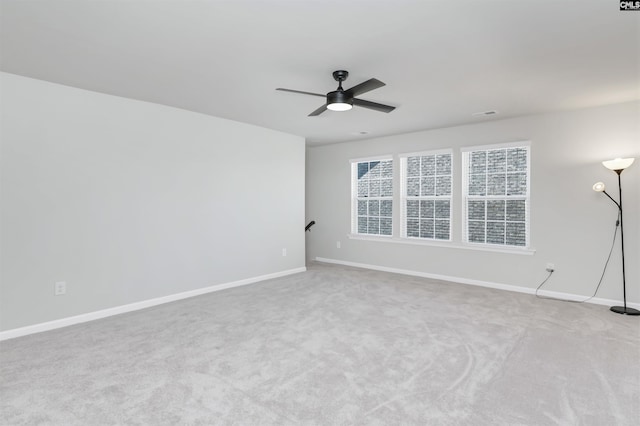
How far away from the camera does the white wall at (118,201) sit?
3.30m

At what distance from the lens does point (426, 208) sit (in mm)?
5969

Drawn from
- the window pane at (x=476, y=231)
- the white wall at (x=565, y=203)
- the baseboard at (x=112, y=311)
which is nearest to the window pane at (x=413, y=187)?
the white wall at (x=565, y=203)

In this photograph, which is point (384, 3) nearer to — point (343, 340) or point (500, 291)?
point (343, 340)

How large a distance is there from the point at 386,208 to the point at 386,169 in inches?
29.5

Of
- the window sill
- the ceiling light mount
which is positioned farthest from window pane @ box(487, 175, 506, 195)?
the ceiling light mount

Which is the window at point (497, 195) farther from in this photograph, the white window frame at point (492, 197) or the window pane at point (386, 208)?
the window pane at point (386, 208)

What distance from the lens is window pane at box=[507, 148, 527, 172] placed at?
4.93 meters

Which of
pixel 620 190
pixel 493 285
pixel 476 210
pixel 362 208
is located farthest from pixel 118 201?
pixel 620 190

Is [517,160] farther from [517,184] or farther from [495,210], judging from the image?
[495,210]

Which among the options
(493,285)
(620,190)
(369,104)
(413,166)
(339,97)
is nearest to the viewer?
(339,97)

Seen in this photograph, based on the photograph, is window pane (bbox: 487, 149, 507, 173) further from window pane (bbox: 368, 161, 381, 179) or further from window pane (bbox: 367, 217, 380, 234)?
window pane (bbox: 367, 217, 380, 234)

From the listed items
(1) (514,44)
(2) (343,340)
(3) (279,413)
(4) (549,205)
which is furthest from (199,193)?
(4) (549,205)

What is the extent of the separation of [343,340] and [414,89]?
2710mm

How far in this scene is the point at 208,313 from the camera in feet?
12.8
